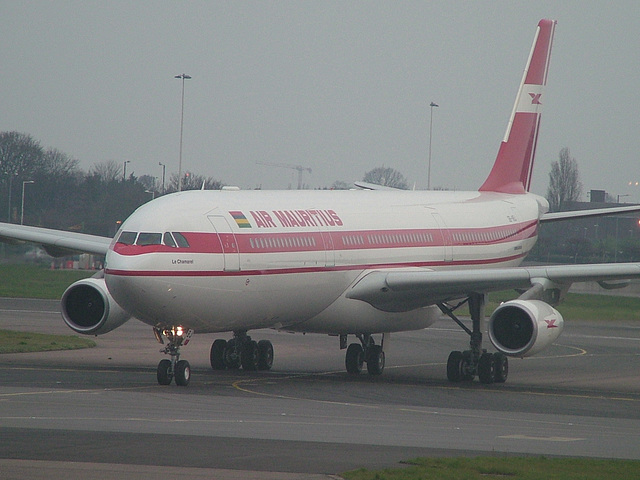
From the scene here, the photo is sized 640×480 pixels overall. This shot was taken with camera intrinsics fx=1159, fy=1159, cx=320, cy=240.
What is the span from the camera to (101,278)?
28484mm

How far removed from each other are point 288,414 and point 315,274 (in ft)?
22.0

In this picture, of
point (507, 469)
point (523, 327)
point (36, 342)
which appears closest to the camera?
point (507, 469)

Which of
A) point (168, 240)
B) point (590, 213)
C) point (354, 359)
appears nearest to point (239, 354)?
point (354, 359)

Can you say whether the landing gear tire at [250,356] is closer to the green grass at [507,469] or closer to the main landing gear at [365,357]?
the main landing gear at [365,357]

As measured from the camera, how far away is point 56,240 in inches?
1220

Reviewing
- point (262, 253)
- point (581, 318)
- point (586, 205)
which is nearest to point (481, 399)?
point (262, 253)

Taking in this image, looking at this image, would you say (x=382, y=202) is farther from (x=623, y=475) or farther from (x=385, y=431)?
(x=623, y=475)

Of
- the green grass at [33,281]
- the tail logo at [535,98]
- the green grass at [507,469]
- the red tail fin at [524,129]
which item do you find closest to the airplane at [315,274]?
the red tail fin at [524,129]

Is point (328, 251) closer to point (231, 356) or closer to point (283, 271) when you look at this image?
point (283, 271)

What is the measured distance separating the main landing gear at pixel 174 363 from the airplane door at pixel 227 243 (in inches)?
65.3

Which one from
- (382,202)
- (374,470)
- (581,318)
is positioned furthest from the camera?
(581,318)

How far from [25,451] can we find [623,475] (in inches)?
301

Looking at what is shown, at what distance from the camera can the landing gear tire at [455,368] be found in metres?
28.7

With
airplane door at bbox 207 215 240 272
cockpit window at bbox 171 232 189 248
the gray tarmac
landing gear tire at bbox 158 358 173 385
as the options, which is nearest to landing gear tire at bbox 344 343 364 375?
the gray tarmac
